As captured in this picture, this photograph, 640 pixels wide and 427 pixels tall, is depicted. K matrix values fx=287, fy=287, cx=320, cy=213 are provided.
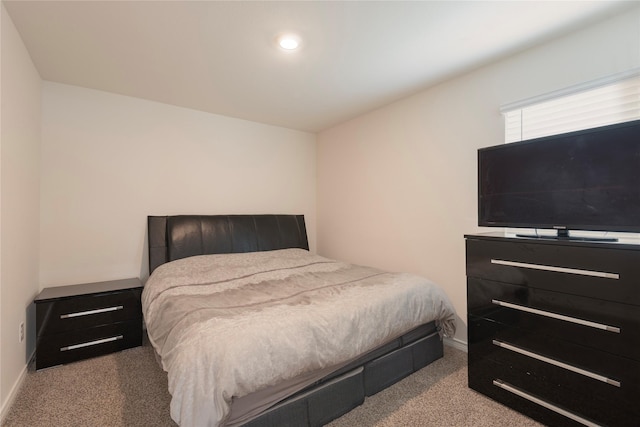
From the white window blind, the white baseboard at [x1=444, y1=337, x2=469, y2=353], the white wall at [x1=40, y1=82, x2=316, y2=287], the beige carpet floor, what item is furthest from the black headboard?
the white window blind

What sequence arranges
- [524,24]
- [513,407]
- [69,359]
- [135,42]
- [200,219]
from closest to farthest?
[513,407] < [524,24] < [135,42] < [69,359] < [200,219]

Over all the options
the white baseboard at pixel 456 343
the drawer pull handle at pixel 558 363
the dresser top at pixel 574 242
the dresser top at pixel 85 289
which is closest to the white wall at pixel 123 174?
the dresser top at pixel 85 289

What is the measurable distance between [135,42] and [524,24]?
8.56 feet

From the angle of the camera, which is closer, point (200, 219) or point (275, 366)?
point (275, 366)

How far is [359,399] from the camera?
5.88 feet

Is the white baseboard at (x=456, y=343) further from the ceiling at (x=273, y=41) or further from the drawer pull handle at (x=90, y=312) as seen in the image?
the drawer pull handle at (x=90, y=312)

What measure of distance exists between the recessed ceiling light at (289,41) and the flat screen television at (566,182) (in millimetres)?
1516

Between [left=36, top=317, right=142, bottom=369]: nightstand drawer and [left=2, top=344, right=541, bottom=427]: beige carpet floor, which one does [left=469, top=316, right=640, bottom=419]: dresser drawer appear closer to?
[left=2, top=344, right=541, bottom=427]: beige carpet floor

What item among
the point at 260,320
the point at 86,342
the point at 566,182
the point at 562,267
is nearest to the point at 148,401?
the point at 86,342

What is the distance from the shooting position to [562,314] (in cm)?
154

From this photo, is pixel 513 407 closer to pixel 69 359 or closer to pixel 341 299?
pixel 341 299

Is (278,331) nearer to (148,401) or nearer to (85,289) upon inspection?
(148,401)

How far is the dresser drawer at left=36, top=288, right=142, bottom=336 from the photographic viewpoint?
2.19m

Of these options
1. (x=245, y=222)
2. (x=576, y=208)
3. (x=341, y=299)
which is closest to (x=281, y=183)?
(x=245, y=222)
